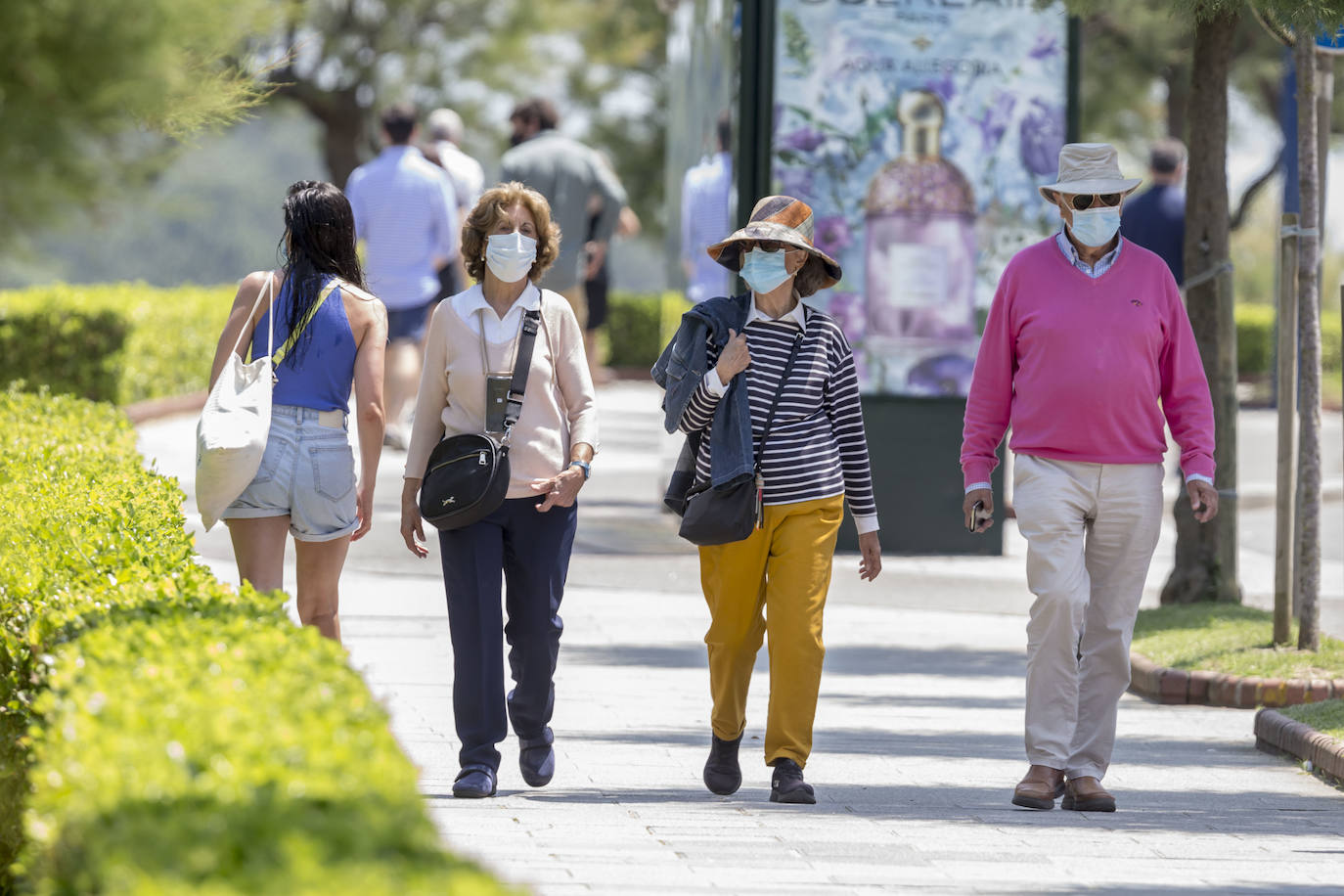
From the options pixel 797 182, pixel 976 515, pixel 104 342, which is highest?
pixel 797 182

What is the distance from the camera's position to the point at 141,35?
39.7 feet

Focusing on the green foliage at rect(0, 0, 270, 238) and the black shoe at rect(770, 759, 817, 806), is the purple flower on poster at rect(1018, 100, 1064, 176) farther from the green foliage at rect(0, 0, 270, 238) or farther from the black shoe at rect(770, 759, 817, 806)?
the black shoe at rect(770, 759, 817, 806)

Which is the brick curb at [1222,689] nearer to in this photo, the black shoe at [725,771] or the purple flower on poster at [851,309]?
the black shoe at [725,771]

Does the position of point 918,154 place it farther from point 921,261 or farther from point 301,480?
point 301,480

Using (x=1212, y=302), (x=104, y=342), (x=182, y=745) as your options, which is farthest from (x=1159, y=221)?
(x=182, y=745)

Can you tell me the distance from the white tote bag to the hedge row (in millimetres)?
407

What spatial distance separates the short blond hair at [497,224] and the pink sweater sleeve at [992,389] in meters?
1.35

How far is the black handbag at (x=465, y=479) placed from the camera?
618cm

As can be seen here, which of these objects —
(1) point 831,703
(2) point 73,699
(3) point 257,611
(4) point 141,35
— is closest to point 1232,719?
(1) point 831,703

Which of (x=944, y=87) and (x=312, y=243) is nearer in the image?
(x=312, y=243)

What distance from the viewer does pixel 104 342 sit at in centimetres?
1659

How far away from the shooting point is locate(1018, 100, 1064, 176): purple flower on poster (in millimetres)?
12375

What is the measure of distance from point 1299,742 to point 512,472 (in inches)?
115

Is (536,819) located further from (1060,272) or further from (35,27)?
(35,27)
